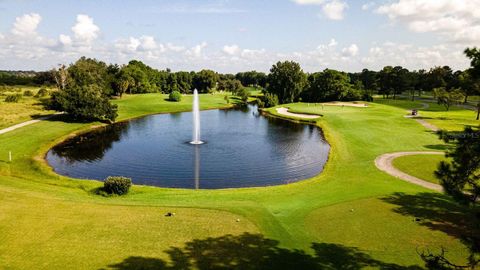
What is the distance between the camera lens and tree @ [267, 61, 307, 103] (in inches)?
4761

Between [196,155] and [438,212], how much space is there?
2952cm

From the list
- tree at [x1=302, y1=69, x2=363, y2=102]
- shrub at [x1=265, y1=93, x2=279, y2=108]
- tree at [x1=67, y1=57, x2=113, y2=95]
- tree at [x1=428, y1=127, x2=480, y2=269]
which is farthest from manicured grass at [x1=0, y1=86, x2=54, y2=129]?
tree at [x1=302, y1=69, x2=363, y2=102]

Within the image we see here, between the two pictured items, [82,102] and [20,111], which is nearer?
[82,102]

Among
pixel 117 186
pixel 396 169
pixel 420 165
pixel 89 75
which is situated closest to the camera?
pixel 117 186

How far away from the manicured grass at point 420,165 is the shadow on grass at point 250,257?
19945 millimetres

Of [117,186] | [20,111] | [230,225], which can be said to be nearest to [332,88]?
[20,111]

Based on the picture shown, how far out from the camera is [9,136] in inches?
2030

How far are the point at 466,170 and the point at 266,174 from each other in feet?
90.4

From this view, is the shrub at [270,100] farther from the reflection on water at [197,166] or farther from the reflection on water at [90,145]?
the reflection on water at [197,166]

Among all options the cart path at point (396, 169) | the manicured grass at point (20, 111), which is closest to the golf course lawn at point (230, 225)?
the cart path at point (396, 169)

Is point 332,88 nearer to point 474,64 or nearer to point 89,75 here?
point 89,75

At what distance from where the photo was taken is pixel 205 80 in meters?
162

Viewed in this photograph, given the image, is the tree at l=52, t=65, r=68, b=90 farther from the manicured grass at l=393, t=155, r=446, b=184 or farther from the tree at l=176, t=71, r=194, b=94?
the manicured grass at l=393, t=155, r=446, b=184

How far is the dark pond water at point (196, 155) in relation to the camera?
37438 mm
